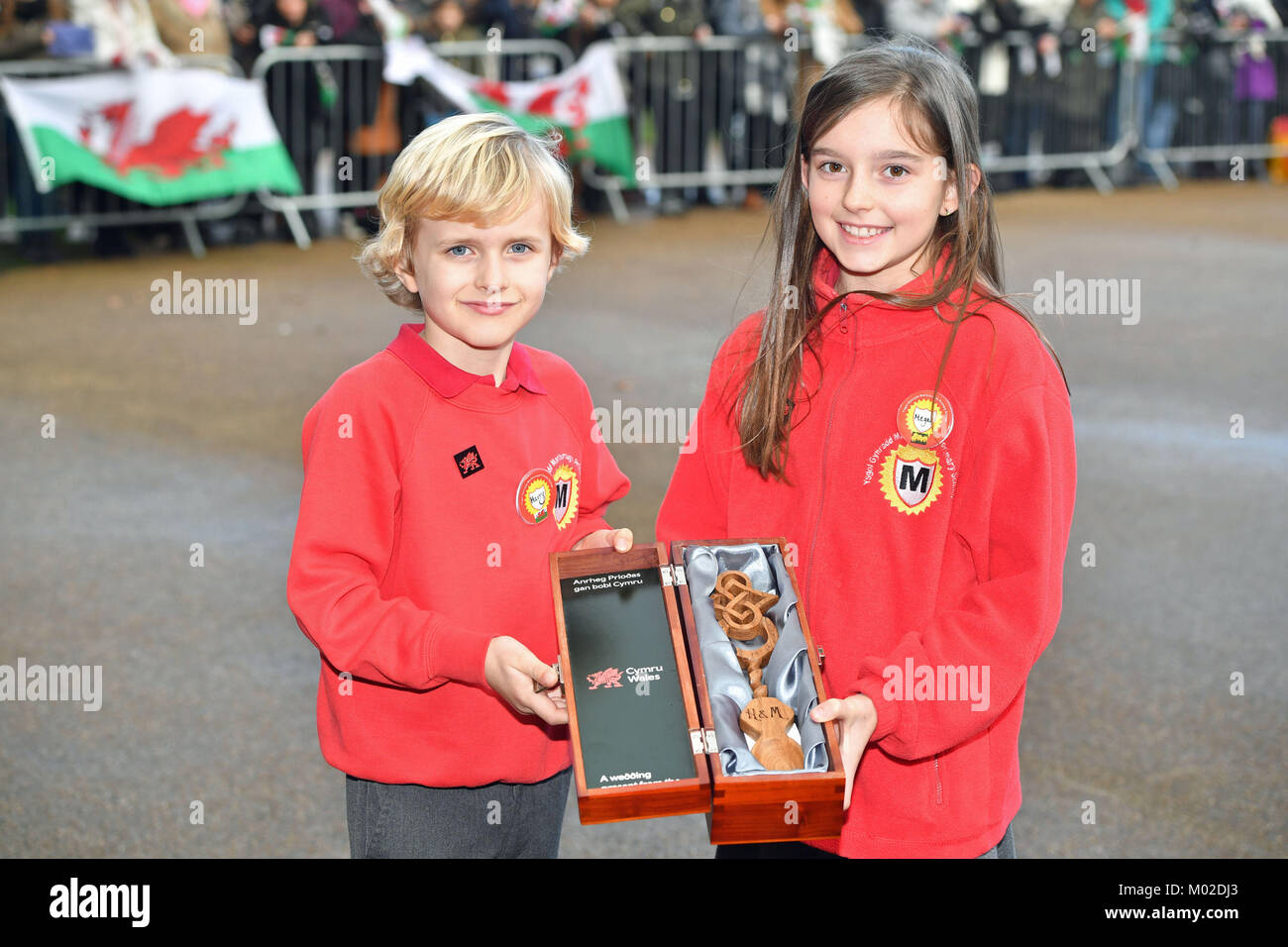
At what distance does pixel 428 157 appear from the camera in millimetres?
2617

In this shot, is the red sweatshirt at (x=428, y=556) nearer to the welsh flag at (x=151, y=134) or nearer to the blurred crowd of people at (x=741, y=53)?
the blurred crowd of people at (x=741, y=53)

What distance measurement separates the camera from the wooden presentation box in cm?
222

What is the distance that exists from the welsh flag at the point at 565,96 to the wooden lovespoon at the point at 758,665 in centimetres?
1071

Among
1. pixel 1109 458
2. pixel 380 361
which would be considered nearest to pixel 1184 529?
pixel 1109 458

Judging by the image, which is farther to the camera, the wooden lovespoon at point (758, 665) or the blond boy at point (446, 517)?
the blond boy at point (446, 517)

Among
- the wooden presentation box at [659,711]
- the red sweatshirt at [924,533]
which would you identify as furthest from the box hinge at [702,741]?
the red sweatshirt at [924,533]

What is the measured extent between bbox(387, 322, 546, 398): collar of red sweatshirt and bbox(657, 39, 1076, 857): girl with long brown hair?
0.39 meters

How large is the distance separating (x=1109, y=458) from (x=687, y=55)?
8580 millimetres

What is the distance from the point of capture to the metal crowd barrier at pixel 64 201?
11.8 m

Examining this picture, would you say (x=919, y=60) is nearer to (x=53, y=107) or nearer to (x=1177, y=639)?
(x=1177, y=639)

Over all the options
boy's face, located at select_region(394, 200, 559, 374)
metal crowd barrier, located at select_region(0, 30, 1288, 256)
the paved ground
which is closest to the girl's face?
the paved ground

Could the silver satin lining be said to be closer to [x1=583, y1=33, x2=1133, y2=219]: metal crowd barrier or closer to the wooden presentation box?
the wooden presentation box

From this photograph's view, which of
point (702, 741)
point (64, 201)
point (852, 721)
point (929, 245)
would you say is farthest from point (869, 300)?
point (64, 201)

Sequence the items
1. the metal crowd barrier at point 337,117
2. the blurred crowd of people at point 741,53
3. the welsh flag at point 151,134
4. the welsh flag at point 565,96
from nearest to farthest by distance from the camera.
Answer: the welsh flag at point 151,134 → the blurred crowd of people at point 741,53 → the metal crowd barrier at point 337,117 → the welsh flag at point 565,96
